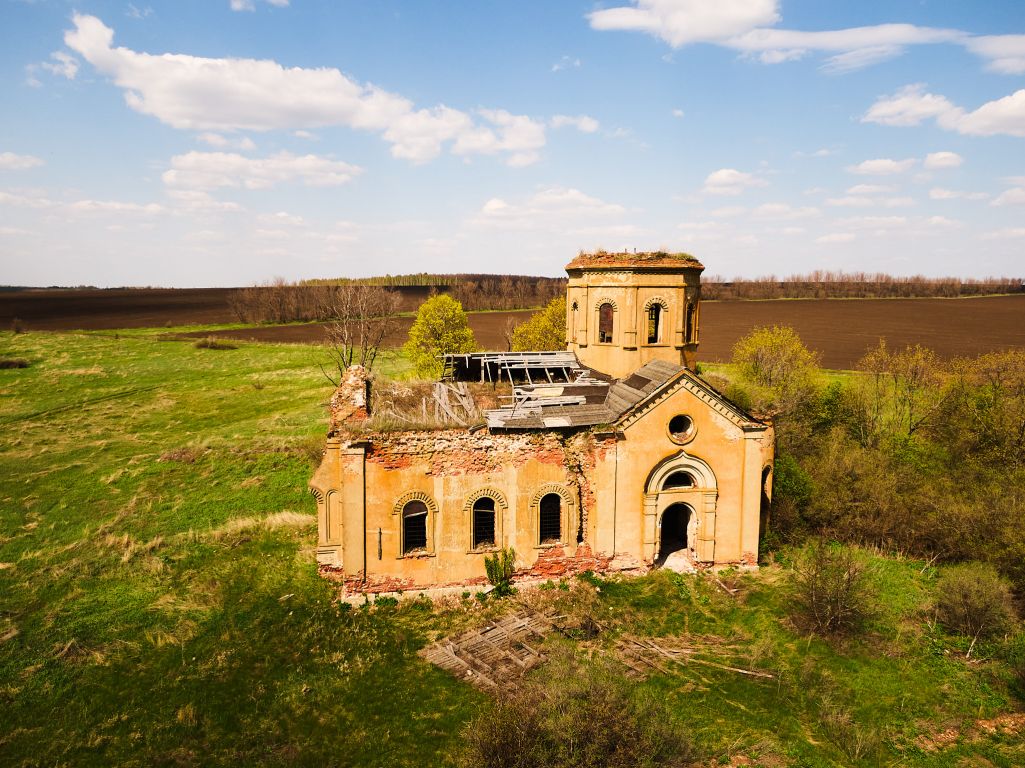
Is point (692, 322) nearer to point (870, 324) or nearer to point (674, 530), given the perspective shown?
point (674, 530)

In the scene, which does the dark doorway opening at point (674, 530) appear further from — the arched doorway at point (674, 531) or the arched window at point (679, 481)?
the arched window at point (679, 481)

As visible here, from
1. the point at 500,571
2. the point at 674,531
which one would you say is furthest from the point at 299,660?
the point at 674,531

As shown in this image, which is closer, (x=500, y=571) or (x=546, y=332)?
(x=500, y=571)

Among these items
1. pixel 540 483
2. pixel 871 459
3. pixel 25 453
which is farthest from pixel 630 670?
pixel 25 453

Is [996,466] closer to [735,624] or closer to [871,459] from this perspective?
[871,459]

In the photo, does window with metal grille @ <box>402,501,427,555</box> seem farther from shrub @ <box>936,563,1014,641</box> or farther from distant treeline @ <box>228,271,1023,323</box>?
distant treeline @ <box>228,271,1023,323</box>

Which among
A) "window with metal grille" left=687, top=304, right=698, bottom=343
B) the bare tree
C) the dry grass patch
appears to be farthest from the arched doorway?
the bare tree
